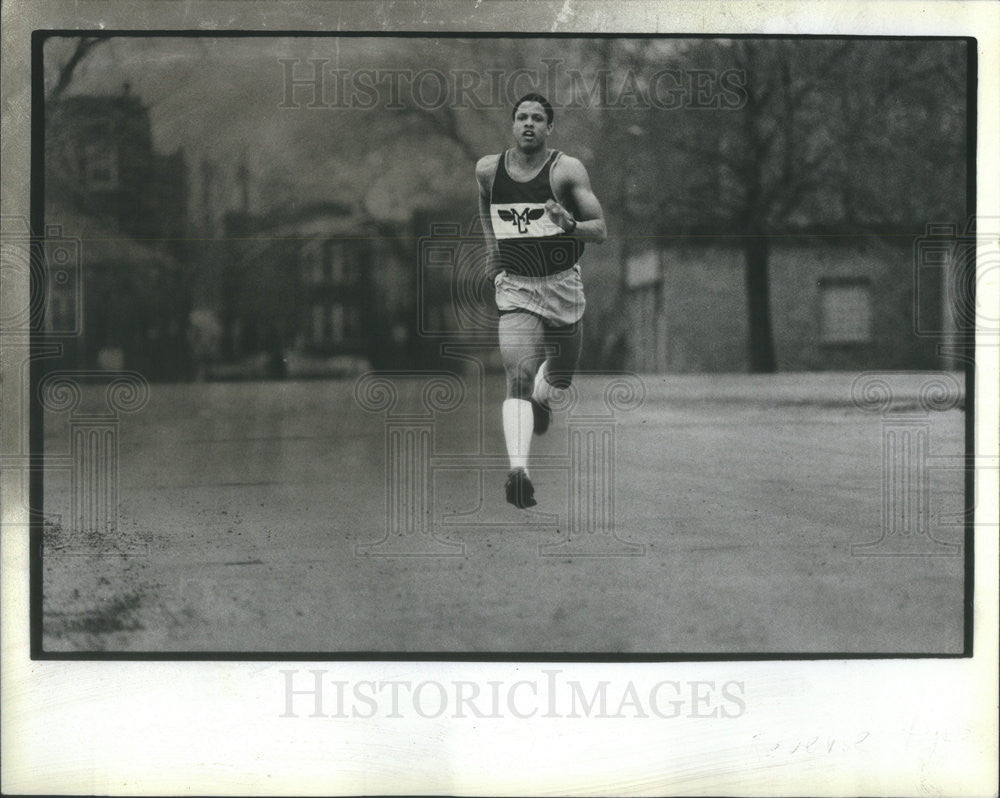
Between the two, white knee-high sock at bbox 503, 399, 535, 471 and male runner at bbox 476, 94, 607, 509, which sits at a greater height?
male runner at bbox 476, 94, 607, 509

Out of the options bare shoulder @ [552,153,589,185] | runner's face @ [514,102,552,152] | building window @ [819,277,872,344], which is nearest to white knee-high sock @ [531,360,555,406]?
bare shoulder @ [552,153,589,185]

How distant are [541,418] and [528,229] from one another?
71cm

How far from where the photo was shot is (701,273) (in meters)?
4.37

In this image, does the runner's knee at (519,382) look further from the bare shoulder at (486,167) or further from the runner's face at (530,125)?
the runner's face at (530,125)

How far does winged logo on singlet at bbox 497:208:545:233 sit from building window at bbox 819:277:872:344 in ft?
3.61

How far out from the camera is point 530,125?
4352 mm

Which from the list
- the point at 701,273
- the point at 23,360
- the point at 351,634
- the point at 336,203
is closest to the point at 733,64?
the point at 701,273

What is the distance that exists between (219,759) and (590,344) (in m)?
2.09

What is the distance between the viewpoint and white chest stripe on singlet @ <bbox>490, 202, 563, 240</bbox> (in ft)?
14.3

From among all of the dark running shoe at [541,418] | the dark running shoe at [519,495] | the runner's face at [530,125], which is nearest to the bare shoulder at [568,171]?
the runner's face at [530,125]

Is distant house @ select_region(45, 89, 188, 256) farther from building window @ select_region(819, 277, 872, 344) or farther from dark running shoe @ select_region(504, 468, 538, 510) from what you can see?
building window @ select_region(819, 277, 872, 344)

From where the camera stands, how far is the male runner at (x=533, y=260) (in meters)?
4.36

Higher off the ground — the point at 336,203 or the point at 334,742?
the point at 336,203

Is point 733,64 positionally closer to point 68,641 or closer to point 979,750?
point 979,750
